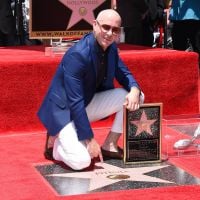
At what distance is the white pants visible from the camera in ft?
10.1

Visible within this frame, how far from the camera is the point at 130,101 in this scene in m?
A: 3.12

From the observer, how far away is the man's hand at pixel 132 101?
3.12m

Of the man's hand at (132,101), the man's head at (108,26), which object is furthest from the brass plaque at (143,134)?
the man's head at (108,26)

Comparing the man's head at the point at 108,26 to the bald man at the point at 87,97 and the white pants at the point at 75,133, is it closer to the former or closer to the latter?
the bald man at the point at 87,97

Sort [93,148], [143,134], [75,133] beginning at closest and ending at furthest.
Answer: [93,148] < [75,133] < [143,134]

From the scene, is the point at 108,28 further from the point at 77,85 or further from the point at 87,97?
the point at 87,97

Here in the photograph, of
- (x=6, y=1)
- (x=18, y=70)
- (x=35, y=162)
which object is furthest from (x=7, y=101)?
(x=6, y=1)

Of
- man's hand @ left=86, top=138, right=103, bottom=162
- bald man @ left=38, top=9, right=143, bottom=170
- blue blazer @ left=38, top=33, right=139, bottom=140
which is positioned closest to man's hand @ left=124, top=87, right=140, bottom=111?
bald man @ left=38, top=9, right=143, bottom=170

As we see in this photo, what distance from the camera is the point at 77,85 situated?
3045 mm

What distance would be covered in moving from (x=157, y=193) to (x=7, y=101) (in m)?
1.59

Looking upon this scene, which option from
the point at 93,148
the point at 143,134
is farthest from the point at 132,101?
the point at 93,148

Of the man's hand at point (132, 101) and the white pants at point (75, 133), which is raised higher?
the man's hand at point (132, 101)

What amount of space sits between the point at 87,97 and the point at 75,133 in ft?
0.80

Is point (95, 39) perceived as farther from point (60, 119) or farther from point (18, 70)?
point (18, 70)
